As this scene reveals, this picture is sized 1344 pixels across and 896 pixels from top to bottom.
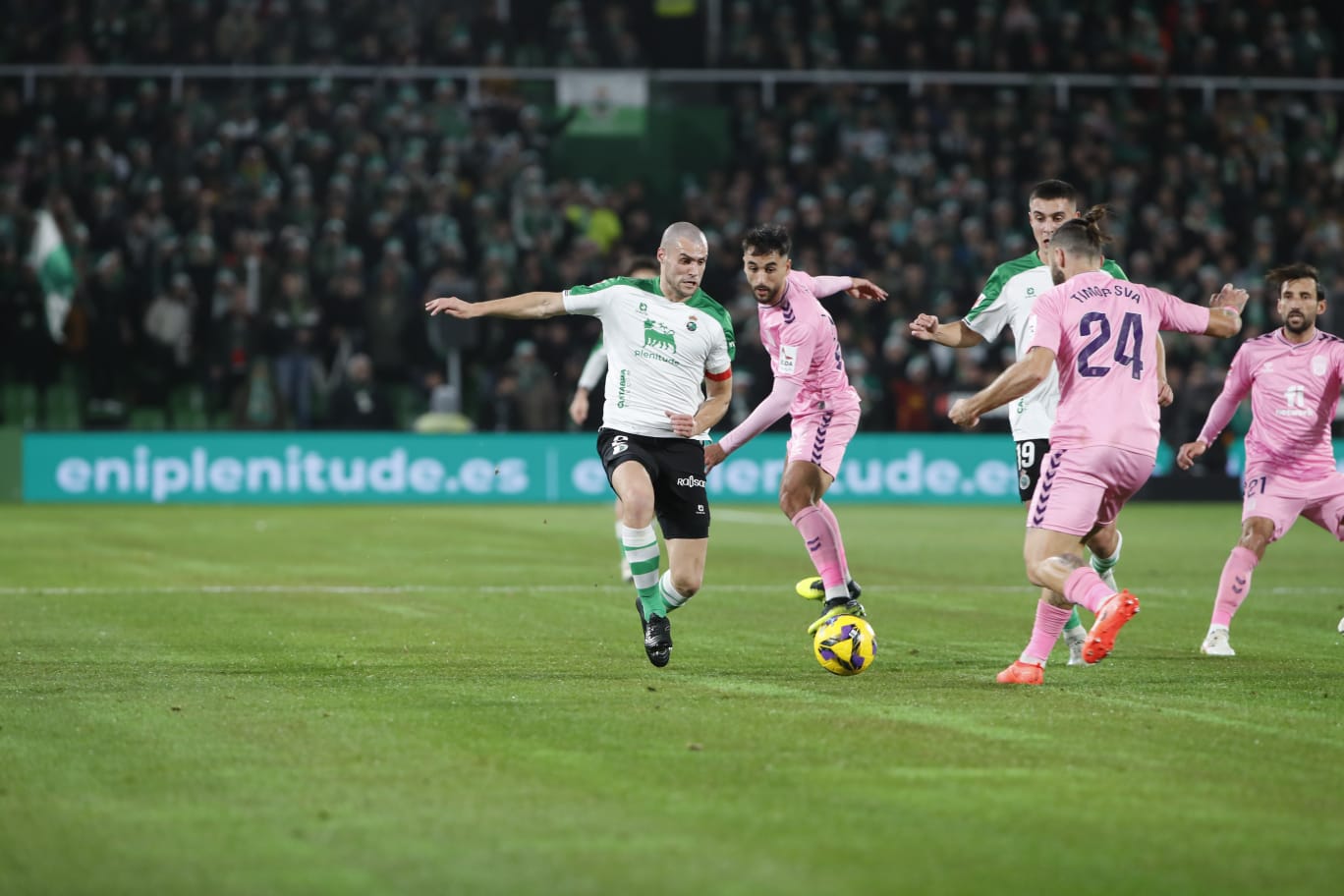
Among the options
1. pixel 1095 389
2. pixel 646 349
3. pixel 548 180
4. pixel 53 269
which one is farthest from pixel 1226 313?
pixel 548 180

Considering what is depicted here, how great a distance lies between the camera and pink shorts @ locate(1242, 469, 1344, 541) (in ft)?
35.5

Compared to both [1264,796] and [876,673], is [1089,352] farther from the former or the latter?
[1264,796]

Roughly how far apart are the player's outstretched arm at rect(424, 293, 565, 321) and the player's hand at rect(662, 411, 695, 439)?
805mm

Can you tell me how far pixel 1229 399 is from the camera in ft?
35.7

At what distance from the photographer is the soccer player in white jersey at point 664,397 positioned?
9.68 metres

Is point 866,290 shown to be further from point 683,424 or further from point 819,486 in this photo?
point 683,424

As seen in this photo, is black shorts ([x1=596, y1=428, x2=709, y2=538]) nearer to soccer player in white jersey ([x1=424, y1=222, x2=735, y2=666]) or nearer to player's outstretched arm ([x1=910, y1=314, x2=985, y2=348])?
soccer player in white jersey ([x1=424, y1=222, x2=735, y2=666])

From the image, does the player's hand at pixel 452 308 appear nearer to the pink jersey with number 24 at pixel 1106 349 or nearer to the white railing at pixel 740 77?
the pink jersey with number 24 at pixel 1106 349

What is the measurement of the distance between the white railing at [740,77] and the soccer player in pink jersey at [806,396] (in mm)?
20528

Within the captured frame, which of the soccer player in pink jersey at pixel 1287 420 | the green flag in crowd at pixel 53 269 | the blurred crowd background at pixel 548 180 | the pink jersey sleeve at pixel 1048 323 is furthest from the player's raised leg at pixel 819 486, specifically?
the green flag in crowd at pixel 53 269

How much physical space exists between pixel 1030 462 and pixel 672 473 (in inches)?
77.0

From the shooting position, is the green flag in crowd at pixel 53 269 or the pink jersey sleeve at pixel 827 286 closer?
the pink jersey sleeve at pixel 827 286

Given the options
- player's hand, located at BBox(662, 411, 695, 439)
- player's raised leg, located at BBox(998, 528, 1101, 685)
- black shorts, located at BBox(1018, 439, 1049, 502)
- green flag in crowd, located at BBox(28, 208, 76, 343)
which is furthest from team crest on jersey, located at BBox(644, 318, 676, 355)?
green flag in crowd, located at BBox(28, 208, 76, 343)

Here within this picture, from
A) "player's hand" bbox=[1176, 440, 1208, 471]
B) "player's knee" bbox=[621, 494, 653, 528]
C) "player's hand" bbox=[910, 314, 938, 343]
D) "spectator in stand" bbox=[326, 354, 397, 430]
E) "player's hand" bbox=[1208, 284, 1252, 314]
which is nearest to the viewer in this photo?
"player's hand" bbox=[1208, 284, 1252, 314]
